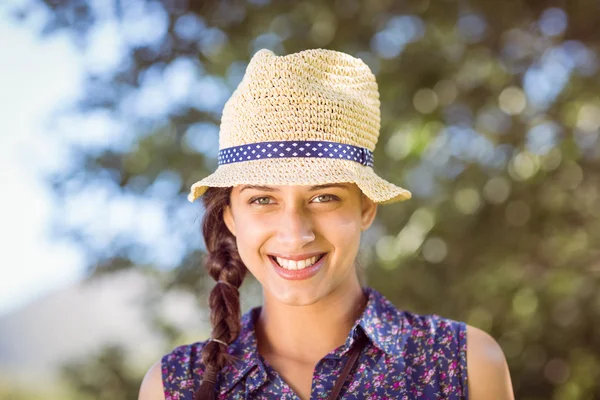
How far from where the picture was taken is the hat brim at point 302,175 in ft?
6.97

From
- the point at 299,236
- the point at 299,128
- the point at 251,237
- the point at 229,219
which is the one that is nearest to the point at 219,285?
the point at 229,219

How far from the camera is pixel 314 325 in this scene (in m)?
2.37

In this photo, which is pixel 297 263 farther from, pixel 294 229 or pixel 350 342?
pixel 350 342

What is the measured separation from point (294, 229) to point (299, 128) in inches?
11.2

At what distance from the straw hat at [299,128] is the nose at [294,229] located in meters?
0.11

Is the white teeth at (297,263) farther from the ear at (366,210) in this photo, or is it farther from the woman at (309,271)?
the ear at (366,210)

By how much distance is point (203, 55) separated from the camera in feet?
14.0

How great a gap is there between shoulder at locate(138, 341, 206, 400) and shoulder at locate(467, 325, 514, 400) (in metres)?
0.80

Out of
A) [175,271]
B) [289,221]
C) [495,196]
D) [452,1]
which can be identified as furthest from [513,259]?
[289,221]

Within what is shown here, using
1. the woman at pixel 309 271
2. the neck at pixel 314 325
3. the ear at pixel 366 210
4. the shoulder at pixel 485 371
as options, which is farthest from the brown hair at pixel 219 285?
the shoulder at pixel 485 371

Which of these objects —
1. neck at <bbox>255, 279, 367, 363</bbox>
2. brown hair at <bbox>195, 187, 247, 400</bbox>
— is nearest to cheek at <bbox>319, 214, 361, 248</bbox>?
neck at <bbox>255, 279, 367, 363</bbox>

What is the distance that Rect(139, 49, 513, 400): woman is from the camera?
7.18 ft

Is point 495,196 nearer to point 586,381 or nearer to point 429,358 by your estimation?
point 586,381

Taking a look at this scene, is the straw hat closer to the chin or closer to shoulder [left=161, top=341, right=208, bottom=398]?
the chin
